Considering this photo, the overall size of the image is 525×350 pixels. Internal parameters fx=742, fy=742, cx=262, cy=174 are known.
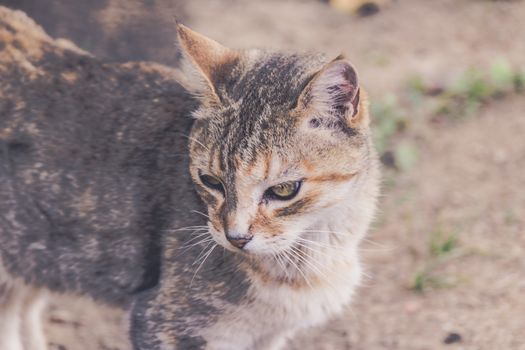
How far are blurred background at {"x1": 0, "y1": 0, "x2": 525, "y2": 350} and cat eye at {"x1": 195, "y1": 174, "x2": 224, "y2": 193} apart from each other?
0.86 meters

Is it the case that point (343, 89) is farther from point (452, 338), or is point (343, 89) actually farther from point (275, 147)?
point (452, 338)

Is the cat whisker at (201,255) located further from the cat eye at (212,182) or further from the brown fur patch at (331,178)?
the brown fur patch at (331,178)

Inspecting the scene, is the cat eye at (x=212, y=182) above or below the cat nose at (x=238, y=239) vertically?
above

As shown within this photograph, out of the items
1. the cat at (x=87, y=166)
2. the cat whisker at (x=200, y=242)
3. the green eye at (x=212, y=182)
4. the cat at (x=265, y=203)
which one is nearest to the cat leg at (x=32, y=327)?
the cat at (x=87, y=166)

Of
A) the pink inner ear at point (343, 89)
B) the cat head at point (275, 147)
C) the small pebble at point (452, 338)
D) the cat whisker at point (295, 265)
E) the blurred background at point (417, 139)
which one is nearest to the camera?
the pink inner ear at point (343, 89)

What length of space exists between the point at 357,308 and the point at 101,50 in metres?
2.49

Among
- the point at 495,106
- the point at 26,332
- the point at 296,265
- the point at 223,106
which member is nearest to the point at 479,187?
the point at 495,106

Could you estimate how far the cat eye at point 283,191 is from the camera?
2.90 m

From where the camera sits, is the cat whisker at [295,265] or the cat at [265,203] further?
the cat whisker at [295,265]

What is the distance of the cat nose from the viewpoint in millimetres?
2885

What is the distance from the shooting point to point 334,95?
2.86 m

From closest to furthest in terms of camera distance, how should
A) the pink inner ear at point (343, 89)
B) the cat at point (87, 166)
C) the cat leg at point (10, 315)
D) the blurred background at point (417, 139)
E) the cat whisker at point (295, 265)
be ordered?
1. the pink inner ear at point (343, 89)
2. the cat whisker at point (295, 265)
3. the cat at point (87, 166)
4. the cat leg at point (10, 315)
5. the blurred background at point (417, 139)

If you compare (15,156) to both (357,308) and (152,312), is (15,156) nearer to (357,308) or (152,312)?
(152,312)

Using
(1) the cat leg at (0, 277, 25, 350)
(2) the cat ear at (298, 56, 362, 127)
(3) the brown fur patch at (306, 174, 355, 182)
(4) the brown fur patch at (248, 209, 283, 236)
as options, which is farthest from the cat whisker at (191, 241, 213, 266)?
(1) the cat leg at (0, 277, 25, 350)
